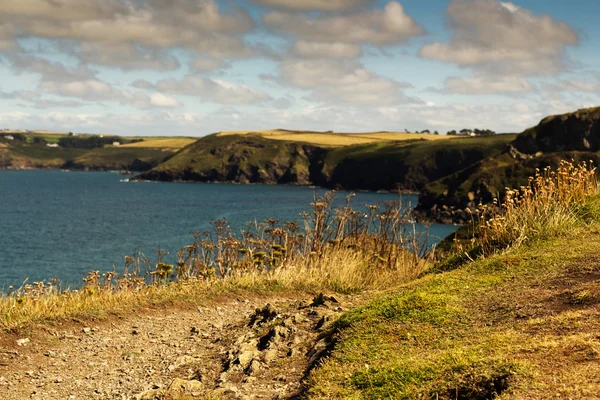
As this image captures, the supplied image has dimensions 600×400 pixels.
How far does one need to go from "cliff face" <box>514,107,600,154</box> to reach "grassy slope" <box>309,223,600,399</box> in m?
116

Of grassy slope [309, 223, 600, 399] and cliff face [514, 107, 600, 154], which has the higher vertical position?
cliff face [514, 107, 600, 154]

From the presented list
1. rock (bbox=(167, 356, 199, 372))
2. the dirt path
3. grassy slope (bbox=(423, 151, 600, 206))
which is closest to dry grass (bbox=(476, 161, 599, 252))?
the dirt path

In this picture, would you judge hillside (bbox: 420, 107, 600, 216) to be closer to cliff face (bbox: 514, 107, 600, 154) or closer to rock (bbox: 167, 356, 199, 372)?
cliff face (bbox: 514, 107, 600, 154)

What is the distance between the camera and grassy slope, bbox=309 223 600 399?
18.4ft

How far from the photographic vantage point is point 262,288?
1284 centimetres

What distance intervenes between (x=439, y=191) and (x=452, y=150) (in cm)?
8029

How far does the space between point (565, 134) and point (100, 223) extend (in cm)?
9082

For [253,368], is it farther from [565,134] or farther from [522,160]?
[565,134]

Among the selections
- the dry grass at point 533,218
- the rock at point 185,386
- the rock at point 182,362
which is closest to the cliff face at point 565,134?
the dry grass at point 533,218

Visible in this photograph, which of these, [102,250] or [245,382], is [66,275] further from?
[245,382]

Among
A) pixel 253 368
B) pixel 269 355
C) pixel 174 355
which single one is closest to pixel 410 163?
pixel 174 355

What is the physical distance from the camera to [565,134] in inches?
4658

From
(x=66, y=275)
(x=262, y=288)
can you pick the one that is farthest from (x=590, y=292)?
(x=66, y=275)

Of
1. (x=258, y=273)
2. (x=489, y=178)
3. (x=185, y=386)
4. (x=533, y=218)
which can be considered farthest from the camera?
(x=489, y=178)
